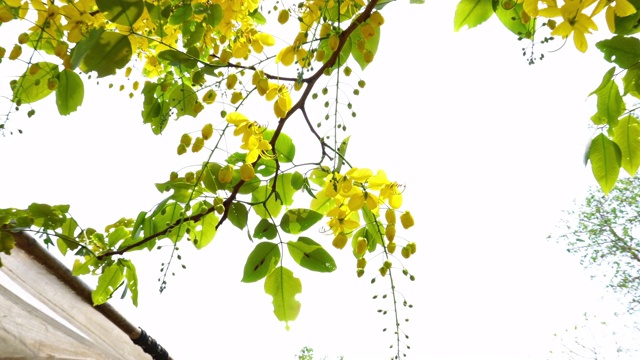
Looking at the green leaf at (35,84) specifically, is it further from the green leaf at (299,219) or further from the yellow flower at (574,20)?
the yellow flower at (574,20)

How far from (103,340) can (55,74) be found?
1.31 feet

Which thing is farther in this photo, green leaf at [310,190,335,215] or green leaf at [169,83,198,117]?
green leaf at [169,83,198,117]

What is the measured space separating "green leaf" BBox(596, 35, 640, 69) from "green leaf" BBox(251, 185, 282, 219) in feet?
1.39

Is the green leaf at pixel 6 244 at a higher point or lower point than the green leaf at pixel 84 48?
lower

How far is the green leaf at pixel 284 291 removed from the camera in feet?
2.34

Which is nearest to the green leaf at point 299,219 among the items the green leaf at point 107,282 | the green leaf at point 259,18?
the green leaf at point 107,282

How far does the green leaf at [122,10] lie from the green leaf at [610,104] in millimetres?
506

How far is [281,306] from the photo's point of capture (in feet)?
2.35

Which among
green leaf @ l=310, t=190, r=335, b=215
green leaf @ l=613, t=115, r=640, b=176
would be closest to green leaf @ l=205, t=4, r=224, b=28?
green leaf @ l=310, t=190, r=335, b=215

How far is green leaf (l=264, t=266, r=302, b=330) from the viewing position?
28.1 inches

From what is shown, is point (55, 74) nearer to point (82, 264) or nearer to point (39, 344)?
point (82, 264)

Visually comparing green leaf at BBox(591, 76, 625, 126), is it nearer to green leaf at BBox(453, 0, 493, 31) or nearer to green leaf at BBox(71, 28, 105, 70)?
green leaf at BBox(453, 0, 493, 31)

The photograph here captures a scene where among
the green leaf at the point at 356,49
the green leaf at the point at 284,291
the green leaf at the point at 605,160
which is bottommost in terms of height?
the green leaf at the point at 284,291

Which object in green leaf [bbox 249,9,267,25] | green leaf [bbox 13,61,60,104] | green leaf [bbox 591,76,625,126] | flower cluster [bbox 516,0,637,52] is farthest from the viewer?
green leaf [bbox 249,9,267,25]
